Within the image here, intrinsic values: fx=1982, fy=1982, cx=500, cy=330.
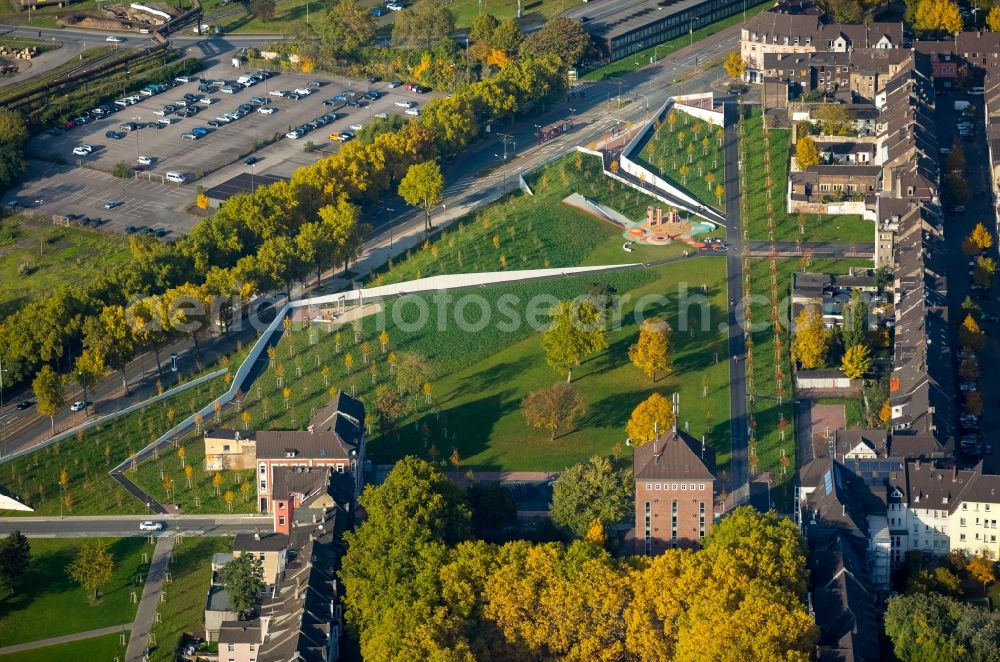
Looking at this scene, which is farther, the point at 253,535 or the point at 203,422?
the point at 203,422

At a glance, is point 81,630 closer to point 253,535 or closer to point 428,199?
point 253,535

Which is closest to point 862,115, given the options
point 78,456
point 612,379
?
point 612,379

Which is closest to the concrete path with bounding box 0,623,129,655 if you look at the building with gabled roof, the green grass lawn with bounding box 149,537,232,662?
the green grass lawn with bounding box 149,537,232,662

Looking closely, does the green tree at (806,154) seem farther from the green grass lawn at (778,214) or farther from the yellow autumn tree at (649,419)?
the yellow autumn tree at (649,419)

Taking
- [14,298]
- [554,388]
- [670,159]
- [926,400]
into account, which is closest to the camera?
[926,400]

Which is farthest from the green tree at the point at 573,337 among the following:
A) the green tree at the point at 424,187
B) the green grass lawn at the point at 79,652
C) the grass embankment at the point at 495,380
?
the green grass lawn at the point at 79,652

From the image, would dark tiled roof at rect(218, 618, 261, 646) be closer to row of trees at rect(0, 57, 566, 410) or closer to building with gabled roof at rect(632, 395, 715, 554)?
building with gabled roof at rect(632, 395, 715, 554)

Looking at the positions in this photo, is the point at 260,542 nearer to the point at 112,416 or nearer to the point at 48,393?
the point at 112,416
